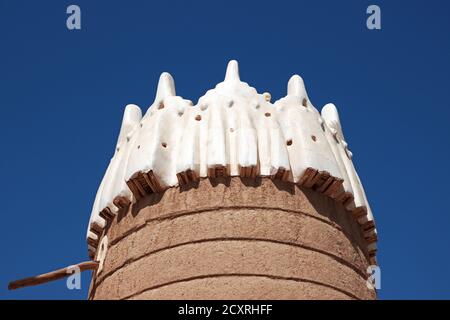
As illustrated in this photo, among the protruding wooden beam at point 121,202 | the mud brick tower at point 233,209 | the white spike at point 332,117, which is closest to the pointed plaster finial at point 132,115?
the mud brick tower at point 233,209

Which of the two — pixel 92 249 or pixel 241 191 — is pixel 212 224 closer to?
pixel 241 191

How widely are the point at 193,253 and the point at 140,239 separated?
61 cm

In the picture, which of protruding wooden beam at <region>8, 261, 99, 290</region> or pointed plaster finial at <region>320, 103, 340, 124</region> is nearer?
protruding wooden beam at <region>8, 261, 99, 290</region>

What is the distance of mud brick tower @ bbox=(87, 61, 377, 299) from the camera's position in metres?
7.64

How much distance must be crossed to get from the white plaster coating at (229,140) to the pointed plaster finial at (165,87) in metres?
0.01

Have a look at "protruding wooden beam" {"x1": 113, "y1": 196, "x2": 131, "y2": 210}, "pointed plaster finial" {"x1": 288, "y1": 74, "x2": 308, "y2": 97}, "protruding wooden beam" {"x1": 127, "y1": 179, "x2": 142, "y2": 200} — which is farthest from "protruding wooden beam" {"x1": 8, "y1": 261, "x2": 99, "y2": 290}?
"pointed plaster finial" {"x1": 288, "y1": 74, "x2": 308, "y2": 97}

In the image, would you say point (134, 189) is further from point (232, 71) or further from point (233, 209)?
point (232, 71)

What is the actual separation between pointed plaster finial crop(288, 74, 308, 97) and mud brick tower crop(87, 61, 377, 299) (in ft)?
0.49

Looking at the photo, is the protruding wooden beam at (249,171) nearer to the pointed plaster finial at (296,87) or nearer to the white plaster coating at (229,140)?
the white plaster coating at (229,140)

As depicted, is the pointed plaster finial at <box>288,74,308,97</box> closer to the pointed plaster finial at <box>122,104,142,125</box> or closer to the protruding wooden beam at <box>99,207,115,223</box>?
the pointed plaster finial at <box>122,104,142,125</box>

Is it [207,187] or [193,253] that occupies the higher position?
[207,187]

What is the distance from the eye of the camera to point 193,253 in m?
7.72

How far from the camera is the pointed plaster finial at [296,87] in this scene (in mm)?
8994
